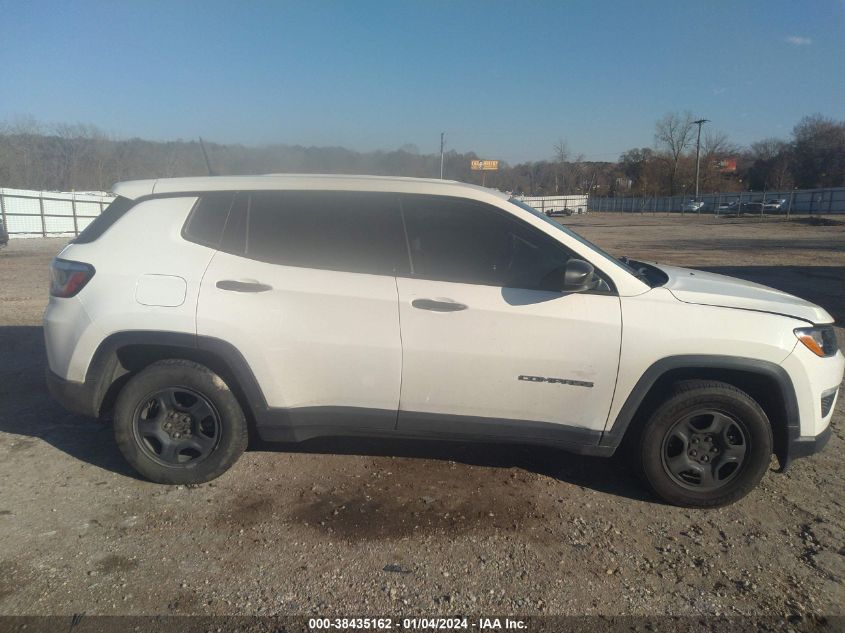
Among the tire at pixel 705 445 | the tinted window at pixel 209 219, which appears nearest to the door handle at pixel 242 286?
the tinted window at pixel 209 219

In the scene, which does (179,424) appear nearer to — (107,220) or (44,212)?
(107,220)

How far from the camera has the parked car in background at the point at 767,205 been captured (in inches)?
2308

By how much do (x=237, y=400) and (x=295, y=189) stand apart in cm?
136

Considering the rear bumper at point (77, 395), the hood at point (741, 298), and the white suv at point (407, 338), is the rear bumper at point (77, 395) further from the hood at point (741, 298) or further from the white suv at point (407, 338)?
the hood at point (741, 298)

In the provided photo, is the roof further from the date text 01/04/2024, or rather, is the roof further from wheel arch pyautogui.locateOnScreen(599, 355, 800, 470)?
the date text 01/04/2024

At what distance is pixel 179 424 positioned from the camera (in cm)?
348

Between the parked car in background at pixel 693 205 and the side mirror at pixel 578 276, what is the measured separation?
7365 cm

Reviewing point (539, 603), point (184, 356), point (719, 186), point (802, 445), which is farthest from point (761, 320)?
point (719, 186)

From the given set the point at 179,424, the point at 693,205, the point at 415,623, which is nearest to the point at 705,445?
the point at 415,623

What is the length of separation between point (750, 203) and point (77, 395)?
234ft

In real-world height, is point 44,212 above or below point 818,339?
above

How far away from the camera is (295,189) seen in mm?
3482

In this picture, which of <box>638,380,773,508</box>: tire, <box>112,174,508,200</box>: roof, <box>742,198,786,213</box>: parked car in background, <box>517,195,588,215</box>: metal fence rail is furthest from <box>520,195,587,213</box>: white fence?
<box>638,380,773,508</box>: tire

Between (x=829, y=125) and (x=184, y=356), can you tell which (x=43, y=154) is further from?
(x=829, y=125)
